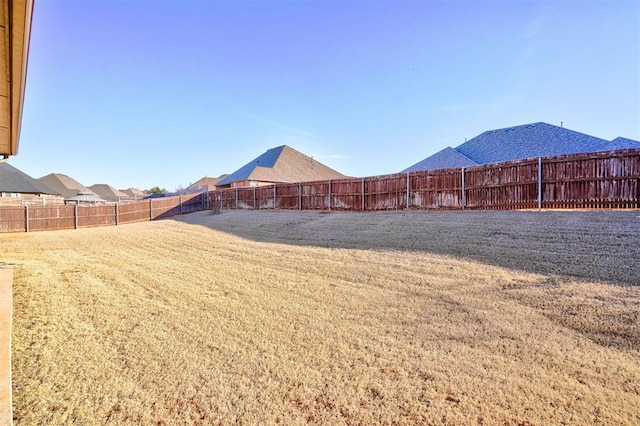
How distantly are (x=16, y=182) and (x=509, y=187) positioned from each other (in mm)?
44013

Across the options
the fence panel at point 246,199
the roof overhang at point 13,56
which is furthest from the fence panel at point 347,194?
the roof overhang at point 13,56

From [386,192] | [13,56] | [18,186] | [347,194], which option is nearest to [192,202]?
[347,194]

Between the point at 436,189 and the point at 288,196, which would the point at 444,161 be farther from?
the point at 436,189

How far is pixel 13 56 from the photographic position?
3916 mm

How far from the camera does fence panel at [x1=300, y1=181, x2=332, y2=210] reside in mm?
16891

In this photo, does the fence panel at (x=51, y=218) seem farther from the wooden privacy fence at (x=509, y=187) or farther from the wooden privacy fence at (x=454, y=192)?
the wooden privacy fence at (x=509, y=187)

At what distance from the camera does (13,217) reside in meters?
17.4

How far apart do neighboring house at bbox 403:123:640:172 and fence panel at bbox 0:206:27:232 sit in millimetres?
25645

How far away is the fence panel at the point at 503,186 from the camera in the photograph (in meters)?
10.2

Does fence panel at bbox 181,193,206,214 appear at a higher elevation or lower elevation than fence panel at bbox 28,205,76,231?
higher

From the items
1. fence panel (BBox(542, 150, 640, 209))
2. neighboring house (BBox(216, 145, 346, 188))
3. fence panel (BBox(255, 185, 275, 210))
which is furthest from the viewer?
neighboring house (BBox(216, 145, 346, 188))

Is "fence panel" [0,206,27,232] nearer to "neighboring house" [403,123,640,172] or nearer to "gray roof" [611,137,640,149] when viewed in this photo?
"neighboring house" [403,123,640,172]

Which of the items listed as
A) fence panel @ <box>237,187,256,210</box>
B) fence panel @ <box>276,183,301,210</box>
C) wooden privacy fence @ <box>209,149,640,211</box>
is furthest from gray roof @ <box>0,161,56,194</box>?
wooden privacy fence @ <box>209,149,640,211</box>

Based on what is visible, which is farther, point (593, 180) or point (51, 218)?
point (51, 218)
